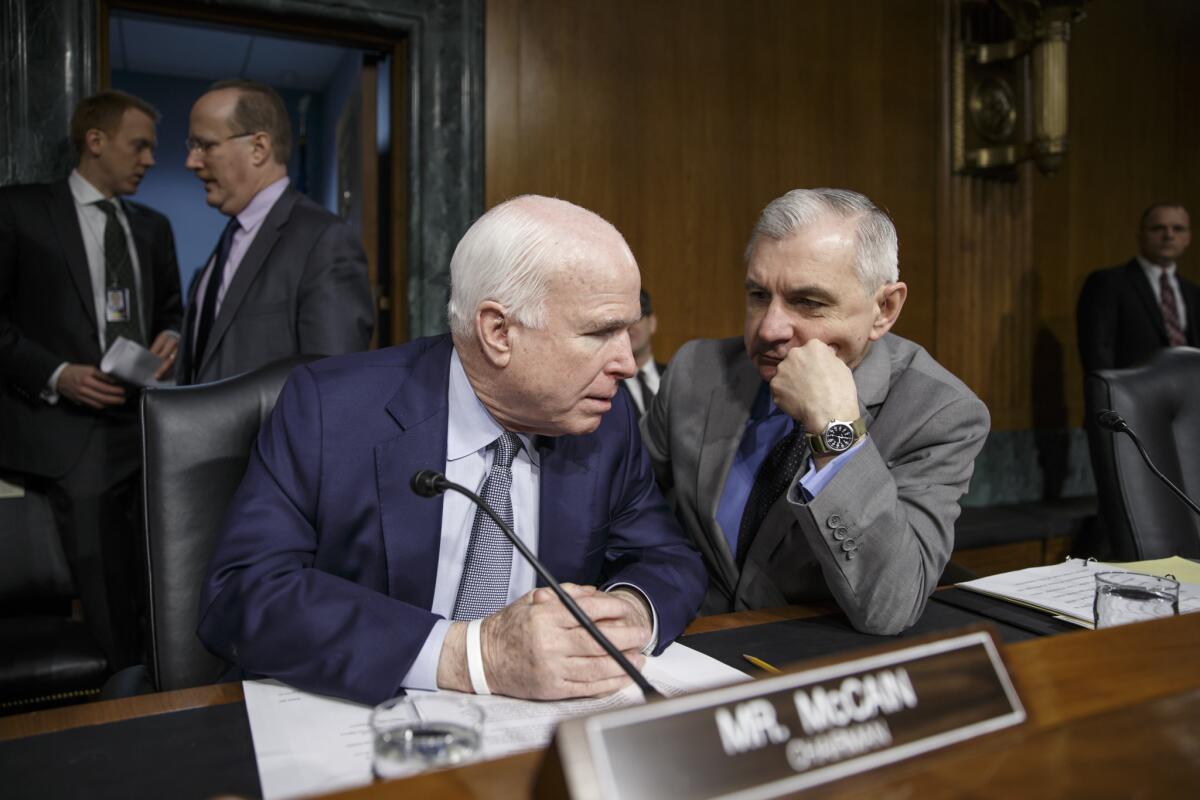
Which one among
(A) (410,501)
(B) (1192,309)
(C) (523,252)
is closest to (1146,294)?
(B) (1192,309)

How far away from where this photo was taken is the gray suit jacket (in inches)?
49.6

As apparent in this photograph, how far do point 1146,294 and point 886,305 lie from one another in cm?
355

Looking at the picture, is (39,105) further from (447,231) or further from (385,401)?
(385,401)

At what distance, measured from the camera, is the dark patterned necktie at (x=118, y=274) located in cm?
294

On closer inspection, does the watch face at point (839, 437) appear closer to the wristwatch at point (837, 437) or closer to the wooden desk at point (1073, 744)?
the wristwatch at point (837, 437)

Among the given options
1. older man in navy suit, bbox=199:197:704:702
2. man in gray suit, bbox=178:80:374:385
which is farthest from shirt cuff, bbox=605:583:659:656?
man in gray suit, bbox=178:80:374:385

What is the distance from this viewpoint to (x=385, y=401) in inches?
50.9

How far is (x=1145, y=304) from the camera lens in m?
4.38

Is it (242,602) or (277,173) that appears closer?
(242,602)

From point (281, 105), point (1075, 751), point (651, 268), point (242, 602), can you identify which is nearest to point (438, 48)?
point (281, 105)

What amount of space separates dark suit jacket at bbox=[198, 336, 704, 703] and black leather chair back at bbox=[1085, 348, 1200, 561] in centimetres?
90

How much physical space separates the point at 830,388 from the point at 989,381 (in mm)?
3692

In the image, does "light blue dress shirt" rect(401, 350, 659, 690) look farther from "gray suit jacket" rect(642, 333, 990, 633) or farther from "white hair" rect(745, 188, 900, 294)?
"white hair" rect(745, 188, 900, 294)


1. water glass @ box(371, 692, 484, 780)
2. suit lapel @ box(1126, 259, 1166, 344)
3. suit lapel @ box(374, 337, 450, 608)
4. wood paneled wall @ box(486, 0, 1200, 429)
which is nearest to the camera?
water glass @ box(371, 692, 484, 780)
